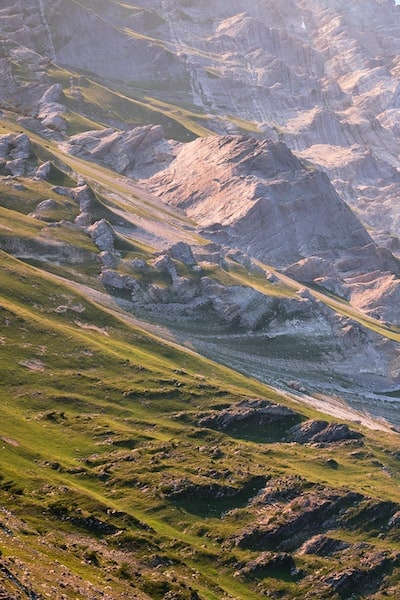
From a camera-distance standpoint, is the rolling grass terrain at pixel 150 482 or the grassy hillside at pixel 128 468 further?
the rolling grass terrain at pixel 150 482

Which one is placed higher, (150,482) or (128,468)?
(128,468)

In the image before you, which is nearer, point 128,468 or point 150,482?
point 150,482

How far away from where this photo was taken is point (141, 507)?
108938 mm

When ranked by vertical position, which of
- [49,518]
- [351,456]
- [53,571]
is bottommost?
[351,456]

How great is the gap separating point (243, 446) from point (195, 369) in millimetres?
41374

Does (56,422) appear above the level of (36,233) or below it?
below

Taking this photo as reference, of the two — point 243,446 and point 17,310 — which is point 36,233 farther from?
point 243,446

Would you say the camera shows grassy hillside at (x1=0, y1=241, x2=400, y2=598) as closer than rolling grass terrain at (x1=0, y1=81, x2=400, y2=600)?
Yes

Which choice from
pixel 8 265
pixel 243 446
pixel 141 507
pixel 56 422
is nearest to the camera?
pixel 141 507

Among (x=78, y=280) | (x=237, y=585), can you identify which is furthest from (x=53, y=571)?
(x=78, y=280)

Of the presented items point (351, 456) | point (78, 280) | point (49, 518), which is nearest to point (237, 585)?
point (49, 518)

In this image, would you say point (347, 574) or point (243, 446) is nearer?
point (347, 574)

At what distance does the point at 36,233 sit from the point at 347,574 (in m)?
116

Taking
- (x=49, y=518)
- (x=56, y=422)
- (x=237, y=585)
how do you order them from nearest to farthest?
1. (x=49, y=518)
2. (x=237, y=585)
3. (x=56, y=422)
